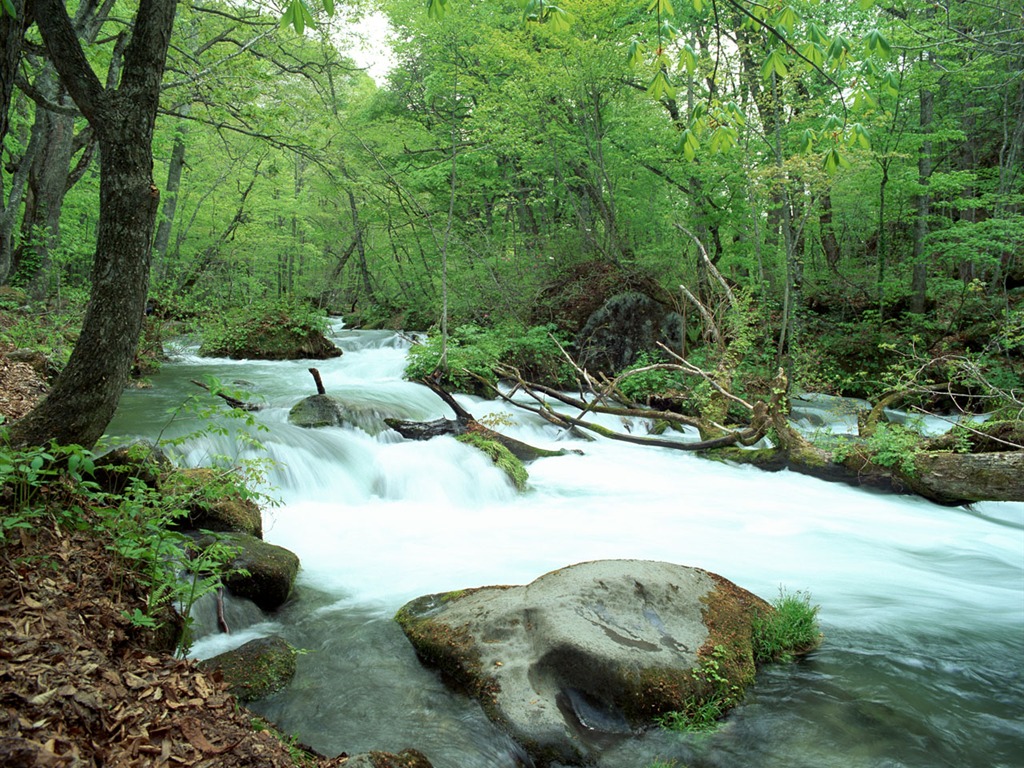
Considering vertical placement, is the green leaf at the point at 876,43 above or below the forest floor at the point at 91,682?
above

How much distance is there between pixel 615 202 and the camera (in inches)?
639

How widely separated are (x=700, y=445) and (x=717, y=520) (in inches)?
78.3

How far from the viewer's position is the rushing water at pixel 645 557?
3488 millimetres

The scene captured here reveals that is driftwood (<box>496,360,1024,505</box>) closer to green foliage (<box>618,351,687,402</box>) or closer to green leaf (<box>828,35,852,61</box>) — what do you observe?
green foliage (<box>618,351,687,402</box>)

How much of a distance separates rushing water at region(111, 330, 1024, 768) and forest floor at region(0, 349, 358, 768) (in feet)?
2.98

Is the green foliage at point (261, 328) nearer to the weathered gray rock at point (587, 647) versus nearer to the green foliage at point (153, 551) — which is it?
the green foliage at point (153, 551)

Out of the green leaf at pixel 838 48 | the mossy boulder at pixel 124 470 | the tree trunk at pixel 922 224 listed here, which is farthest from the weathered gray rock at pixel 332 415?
the tree trunk at pixel 922 224

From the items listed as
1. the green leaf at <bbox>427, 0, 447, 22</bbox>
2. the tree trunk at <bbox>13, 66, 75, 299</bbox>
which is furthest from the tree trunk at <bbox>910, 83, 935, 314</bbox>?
the tree trunk at <bbox>13, 66, 75, 299</bbox>

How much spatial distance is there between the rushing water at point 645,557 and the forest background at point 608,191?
3.10m

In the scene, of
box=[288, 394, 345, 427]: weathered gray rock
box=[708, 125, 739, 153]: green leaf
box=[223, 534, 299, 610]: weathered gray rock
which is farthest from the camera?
box=[288, 394, 345, 427]: weathered gray rock

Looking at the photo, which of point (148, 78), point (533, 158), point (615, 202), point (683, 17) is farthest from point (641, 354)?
point (148, 78)

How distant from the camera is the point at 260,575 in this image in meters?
4.55

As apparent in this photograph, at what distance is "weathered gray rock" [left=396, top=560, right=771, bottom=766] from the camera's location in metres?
3.43

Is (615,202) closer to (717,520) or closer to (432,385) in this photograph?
(432,385)
